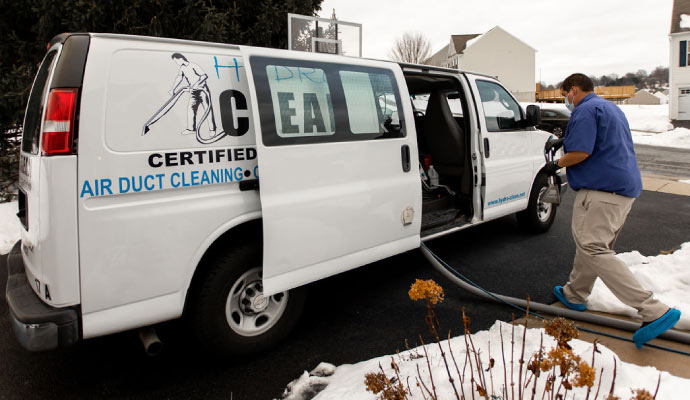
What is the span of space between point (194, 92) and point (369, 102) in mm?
1393

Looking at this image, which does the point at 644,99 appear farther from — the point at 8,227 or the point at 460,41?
the point at 8,227

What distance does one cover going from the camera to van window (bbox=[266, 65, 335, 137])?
9.56 feet

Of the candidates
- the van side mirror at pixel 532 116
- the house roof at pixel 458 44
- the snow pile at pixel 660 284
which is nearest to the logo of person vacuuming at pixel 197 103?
the snow pile at pixel 660 284

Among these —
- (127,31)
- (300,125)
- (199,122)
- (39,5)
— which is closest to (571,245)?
(300,125)

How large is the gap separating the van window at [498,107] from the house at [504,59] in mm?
40080

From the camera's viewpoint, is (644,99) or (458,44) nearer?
(458,44)

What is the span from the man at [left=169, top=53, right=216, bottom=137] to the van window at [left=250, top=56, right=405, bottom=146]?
12.1 inches

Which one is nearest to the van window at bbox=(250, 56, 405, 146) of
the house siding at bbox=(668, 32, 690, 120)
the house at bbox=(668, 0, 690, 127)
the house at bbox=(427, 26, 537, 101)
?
the house at bbox=(668, 0, 690, 127)

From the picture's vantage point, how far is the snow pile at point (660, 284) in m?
3.59

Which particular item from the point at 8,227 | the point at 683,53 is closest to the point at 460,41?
the point at 683,53

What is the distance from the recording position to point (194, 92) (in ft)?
8.63

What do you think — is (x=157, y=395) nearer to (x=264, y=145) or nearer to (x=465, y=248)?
(x=264, y=145)

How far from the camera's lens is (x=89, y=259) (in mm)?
2309

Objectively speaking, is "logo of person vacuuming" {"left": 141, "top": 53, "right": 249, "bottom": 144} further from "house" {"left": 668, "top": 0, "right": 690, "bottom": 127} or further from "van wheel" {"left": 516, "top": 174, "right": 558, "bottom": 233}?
"house" {"left": 668, "top": 0, "right": 690, "bottom": 127}
